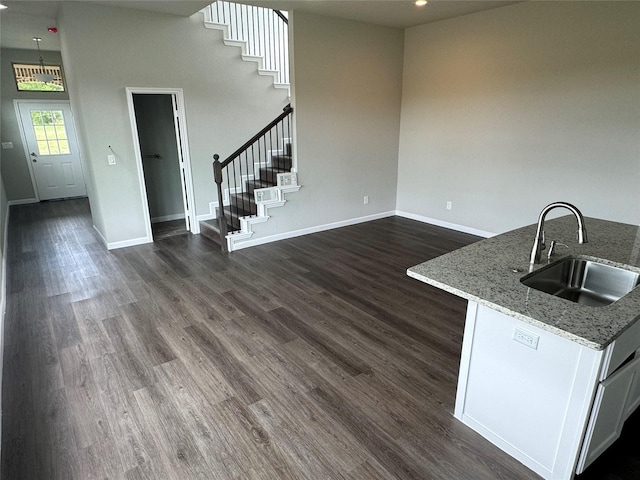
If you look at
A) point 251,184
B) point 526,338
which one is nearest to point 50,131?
point 251,184

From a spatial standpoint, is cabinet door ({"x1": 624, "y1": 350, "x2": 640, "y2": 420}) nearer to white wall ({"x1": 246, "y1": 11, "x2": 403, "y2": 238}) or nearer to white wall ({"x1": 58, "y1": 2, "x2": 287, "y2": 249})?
white wall ({"x1": 246, "y1": 11, "x2": 403, "y2": 238})

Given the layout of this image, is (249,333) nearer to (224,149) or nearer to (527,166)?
(224,149)

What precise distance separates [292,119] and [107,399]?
3.93 meters

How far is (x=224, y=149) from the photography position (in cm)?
589

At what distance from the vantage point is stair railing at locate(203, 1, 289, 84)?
5789mm

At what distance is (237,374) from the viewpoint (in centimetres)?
260

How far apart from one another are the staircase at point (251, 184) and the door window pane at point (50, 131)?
15.1 feet

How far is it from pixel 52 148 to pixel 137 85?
4558 millimetres

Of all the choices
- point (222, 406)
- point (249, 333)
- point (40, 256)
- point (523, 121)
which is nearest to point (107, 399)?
point (222, 406)

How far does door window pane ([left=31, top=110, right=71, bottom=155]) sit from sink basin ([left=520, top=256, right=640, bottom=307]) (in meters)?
9.28

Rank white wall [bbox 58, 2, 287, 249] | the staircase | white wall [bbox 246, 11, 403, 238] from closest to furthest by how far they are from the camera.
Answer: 1. white wall [bbox 58, 2, 287, 249]
2. the staircase
3. white wall [bbox 246, 11, 403, 238]

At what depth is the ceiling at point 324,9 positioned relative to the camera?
4340 mm

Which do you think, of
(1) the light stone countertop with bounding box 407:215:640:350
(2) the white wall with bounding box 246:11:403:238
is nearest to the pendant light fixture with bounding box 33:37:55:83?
(2) the white wall with bounding box 246:11:403:238

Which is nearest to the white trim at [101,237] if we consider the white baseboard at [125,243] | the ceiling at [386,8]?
the white baseboard at [125,243]
